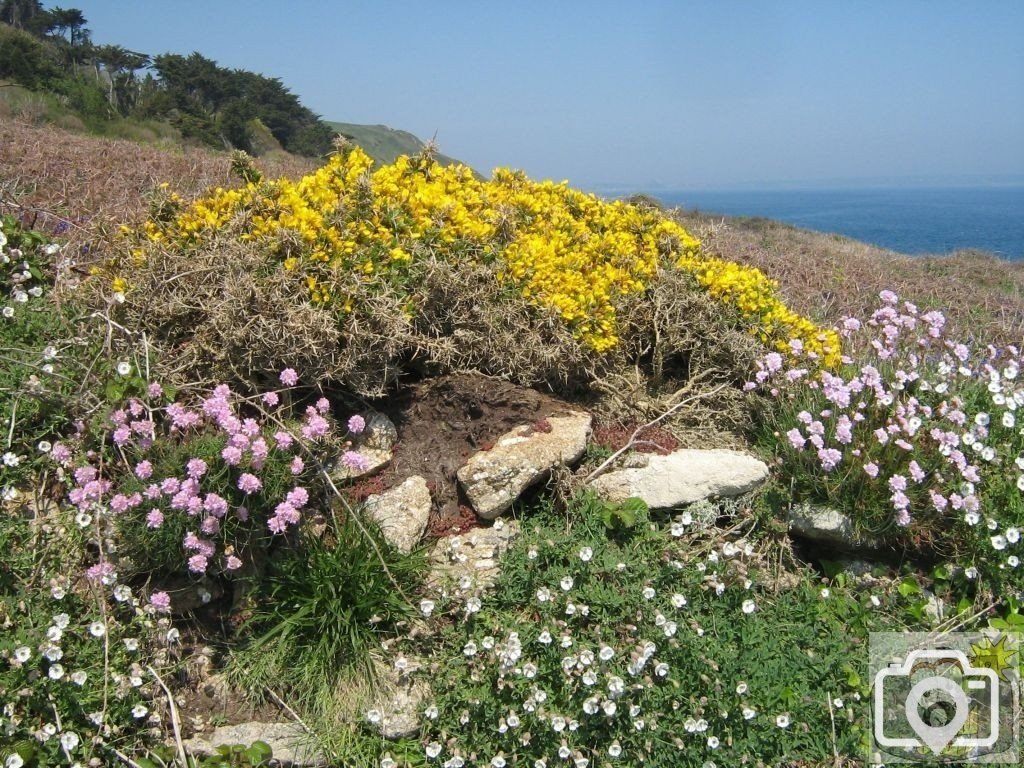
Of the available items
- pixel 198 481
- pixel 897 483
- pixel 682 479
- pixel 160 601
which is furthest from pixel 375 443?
pixel 897 483

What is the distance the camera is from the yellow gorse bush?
3.89 metres

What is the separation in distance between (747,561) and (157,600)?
113 inches

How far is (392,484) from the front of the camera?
3979mm

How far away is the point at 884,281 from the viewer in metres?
8.47

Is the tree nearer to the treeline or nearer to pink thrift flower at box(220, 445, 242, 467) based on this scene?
the treeline

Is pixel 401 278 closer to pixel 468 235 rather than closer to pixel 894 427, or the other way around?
pixel 468 235

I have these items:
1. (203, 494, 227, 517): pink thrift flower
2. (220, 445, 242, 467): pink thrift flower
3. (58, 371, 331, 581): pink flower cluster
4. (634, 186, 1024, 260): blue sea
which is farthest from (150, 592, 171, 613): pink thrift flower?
(634, 186, 1024, 260): blue sea

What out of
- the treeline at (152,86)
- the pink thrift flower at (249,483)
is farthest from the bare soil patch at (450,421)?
the treeline at (152,86)

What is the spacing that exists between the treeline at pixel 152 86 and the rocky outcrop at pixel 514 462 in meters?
24.3

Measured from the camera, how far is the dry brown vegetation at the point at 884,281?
271 inches

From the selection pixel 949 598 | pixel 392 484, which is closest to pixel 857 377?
pixel 949 598

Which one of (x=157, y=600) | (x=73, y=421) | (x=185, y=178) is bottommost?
(x=157, y=600)

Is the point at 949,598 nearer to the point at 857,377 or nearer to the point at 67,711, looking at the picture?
the point at 857,377

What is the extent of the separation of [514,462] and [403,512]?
2.11ft
